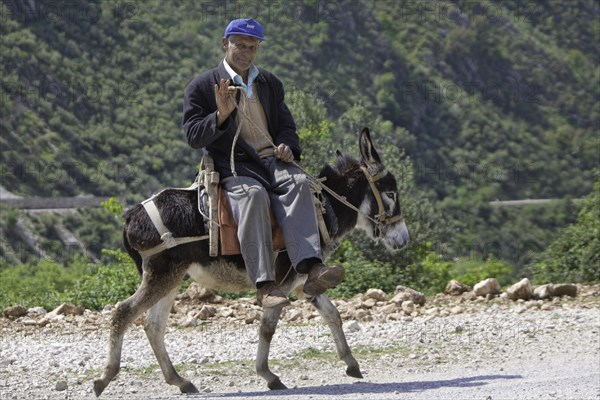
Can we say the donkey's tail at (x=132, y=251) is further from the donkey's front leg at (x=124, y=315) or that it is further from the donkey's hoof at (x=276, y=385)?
the donkey's hoof at (x=276, y=385)

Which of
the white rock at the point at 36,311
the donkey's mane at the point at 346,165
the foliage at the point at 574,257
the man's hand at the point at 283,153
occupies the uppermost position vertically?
the man's hand at the point at 283,153

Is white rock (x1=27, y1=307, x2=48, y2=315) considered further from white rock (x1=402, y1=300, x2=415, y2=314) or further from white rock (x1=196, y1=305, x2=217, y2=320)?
white rock (x1=402, y1=300, x2=415, y2=314)

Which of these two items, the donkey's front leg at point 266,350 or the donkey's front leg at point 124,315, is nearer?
the donkey's front leg at point 124,315

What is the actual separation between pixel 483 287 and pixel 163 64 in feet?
170

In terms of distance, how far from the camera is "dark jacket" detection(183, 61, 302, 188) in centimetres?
944

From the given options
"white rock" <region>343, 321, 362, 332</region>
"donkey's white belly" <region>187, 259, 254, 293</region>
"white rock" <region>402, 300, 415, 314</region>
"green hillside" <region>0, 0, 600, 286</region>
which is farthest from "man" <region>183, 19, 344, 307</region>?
"green hillside" <region>0, 0, 600, 286</region>

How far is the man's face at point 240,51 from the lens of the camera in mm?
9625

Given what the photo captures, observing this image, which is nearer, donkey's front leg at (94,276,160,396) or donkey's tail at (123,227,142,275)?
donkey's front leg at (94,276,160,396)

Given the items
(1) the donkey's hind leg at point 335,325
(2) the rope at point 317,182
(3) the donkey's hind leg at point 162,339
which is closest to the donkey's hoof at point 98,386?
(3) the donkey's hind leg at point 162,339

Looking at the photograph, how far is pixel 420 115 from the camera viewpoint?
7456cm

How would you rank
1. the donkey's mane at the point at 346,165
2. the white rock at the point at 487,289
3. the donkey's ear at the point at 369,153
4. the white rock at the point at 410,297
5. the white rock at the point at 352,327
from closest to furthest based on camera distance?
the donkey's ear at the point at 369,153, the donkey's mane at the point at 346,165, the white rock at the point at 352,327, the white rock at the point at 410,297, the white rock at the point at 487,289

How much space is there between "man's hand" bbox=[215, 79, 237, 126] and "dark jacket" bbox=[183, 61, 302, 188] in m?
0.09

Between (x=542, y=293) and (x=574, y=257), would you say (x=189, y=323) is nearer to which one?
(x=542, y=293)

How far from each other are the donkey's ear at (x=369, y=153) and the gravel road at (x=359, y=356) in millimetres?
1874
